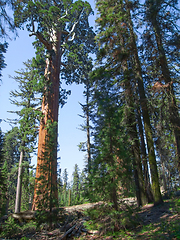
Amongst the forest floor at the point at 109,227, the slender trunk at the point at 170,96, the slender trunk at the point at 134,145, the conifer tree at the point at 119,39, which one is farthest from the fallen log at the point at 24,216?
the conifer tree at the point at 119,39

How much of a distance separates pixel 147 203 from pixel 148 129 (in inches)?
143

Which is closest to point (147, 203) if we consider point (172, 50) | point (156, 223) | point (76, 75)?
point (156, 223)

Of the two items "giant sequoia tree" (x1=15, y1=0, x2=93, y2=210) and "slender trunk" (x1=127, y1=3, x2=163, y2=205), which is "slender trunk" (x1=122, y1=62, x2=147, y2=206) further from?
"giant sequoia tree" (x1=15, y1=0, x2=93, y2=210)

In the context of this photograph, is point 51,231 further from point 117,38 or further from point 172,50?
point 117,38

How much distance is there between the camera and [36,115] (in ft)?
31.0

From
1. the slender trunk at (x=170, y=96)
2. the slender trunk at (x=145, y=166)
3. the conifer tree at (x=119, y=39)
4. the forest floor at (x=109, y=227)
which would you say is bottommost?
the forest floor at (x=109, y=227)

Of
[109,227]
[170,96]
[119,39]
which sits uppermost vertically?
[119,39]

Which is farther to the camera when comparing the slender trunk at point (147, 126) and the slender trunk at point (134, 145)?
the slender trunk at point (134, 145)

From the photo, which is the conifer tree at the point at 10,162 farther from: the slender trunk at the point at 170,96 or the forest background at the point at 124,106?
the slender trunk at the point at 170,96

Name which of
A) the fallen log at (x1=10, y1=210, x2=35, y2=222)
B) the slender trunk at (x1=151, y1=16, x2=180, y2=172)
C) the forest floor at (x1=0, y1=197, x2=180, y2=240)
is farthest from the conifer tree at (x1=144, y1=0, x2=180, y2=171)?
the fallen log at (x1=10, y1=210, x2=35, y2=222)

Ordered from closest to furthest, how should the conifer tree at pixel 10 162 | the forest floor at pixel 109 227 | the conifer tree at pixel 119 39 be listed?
1. the forest floor at pixel 109 227
2. the conifer tree at pixel 119 39
3. the conifer tree at pixel 10 162

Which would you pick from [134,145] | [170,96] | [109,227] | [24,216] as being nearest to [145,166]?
[134,145]

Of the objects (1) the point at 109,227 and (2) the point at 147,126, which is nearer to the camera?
(1) the point at 109,227

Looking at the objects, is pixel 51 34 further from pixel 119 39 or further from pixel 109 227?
pixel 109 227
